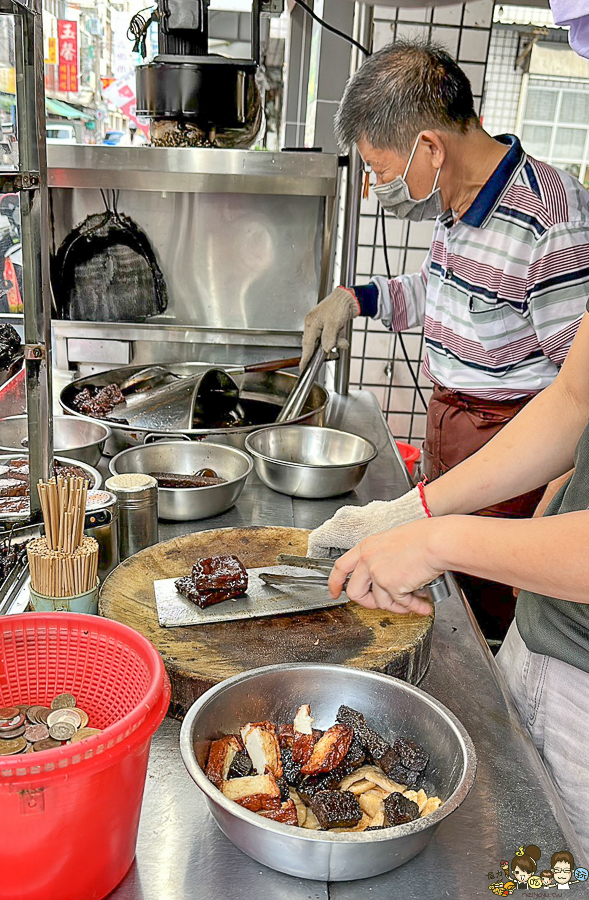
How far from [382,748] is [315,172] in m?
2.21

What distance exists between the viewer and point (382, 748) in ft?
3.60

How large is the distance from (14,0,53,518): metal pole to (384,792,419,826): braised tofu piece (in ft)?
2.94

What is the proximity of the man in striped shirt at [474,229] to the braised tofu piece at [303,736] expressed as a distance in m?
1.43

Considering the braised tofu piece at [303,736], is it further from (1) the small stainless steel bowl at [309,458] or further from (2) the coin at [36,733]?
(1) the small stainless steel bowl at [309,458]

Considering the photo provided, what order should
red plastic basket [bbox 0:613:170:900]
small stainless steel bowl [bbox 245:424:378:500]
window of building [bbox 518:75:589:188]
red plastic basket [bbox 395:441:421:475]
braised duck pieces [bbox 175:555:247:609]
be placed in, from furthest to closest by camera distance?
window of building [bbox 518:75:589:188] < red plastic basket [bbox 395:441:421:475] < small stainless steel bowl [bbox 245:424:378:500] < braised duck pieces [bbox 175:555:247:609] < red plastic basket [bbox 0:613:170:900]

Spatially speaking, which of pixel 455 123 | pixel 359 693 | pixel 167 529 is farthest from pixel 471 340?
pixel 359 693

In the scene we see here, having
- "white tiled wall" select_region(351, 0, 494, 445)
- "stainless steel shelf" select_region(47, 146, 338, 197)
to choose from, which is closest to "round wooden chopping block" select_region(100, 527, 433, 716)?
"stainless steel shelf" select_region(47, 146, 338, 197)

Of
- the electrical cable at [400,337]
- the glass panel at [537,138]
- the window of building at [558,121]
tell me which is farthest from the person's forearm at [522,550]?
the glass panel at [537,138]

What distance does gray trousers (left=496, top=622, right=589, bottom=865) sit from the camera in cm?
128

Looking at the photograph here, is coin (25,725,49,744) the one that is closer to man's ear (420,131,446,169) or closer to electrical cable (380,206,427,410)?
man's ear (420,131,446,169)

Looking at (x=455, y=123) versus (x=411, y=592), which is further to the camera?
(x=455, y=123)

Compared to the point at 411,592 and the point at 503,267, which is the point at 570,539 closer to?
the point at 411,592

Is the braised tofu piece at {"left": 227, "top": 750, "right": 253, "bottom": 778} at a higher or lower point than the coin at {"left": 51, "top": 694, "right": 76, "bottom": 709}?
lower

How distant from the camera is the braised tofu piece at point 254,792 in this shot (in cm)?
97
